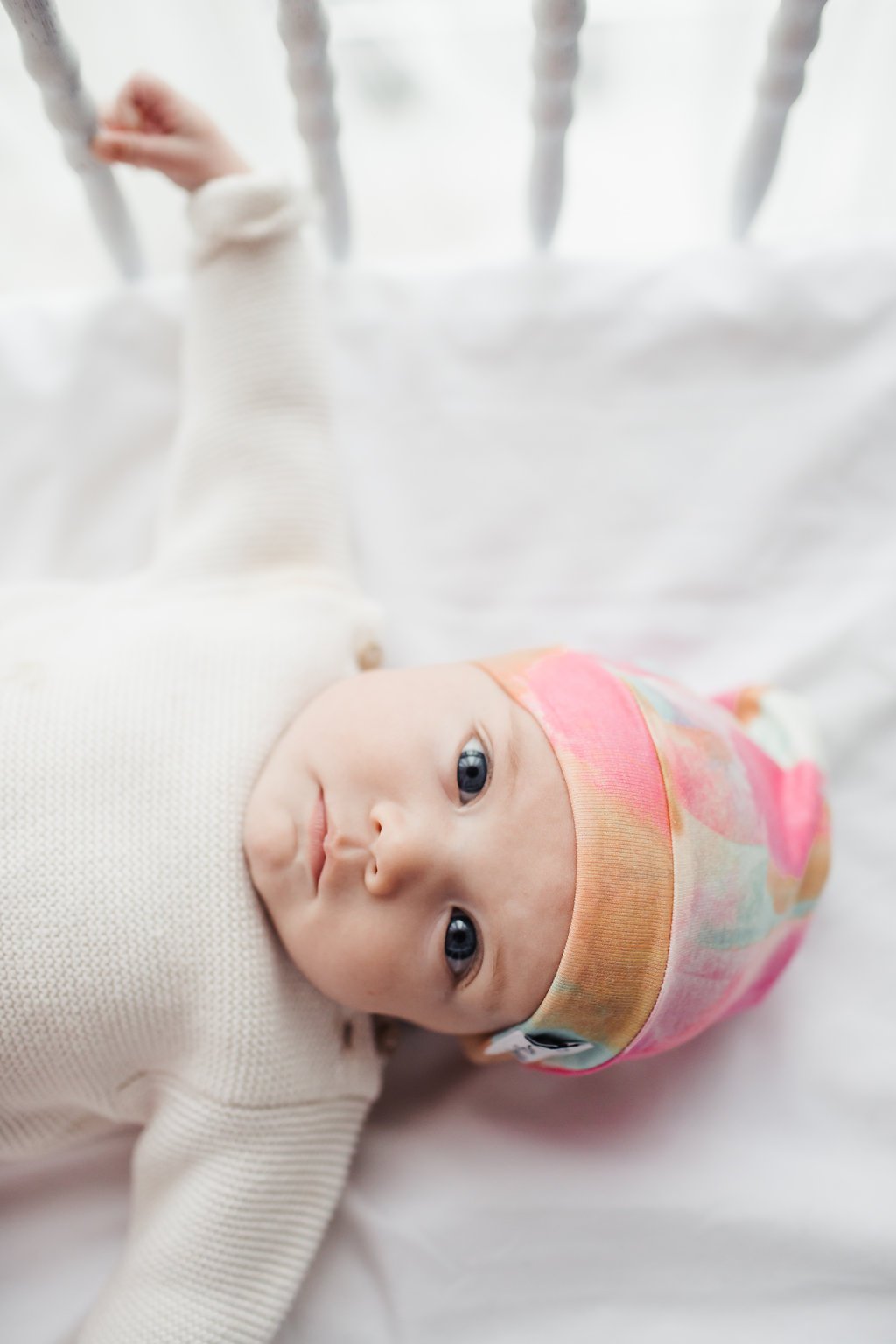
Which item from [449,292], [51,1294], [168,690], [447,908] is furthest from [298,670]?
[51,1294]

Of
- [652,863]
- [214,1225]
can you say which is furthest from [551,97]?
[214,1225]

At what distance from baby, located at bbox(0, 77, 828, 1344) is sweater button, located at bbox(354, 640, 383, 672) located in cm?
4

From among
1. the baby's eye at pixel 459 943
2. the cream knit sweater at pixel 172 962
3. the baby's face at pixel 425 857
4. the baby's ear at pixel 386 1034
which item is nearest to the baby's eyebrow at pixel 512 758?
the baby's face at pixel 425 857

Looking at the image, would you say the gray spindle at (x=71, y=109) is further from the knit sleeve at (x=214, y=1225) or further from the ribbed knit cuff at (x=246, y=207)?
the knit sleeve at (x=214, y=1225)

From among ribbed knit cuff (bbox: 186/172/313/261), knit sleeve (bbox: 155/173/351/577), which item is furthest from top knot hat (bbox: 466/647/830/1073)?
ribbed knit cuff (bbox: 186/172/313/261)

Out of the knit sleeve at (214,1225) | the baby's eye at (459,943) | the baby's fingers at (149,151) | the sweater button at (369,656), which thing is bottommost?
the knit sleeve at (214,1225)

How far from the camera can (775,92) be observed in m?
0.98

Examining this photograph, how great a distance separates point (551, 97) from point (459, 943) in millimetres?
788

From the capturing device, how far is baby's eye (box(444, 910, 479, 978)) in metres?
0.83

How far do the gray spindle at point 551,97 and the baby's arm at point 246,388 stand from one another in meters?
0.25

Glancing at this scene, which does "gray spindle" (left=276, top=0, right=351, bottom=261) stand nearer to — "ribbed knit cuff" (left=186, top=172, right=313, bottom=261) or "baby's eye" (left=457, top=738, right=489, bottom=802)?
"ribbed knit cuff" (left=186, top=172, right=313, bottom=261)

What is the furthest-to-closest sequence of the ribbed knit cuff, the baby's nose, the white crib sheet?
the white crib sheet → the ribbed knit cuff → the baby's nose

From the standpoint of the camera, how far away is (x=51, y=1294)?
0.96m

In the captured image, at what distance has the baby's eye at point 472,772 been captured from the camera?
0.84 meters
